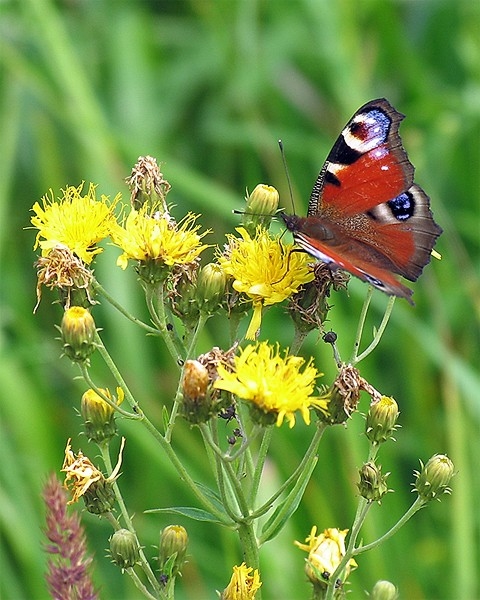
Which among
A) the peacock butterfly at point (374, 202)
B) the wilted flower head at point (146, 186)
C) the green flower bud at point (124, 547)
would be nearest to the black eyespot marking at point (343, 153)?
the peacock butterfly at point (374, 202)

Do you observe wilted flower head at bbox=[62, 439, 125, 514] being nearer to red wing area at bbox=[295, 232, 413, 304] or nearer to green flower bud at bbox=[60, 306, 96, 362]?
green flower bud at bbox=[60, 306, 96, 362]

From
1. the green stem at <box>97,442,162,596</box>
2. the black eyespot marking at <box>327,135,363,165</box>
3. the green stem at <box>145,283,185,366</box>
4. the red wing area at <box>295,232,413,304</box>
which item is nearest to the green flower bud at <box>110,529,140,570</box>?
the green stem at <box>97,442,162,596</box>

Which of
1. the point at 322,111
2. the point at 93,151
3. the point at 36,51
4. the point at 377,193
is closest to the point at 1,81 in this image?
the point at 36,51

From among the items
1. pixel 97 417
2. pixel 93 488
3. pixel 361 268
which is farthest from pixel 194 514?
pixel 361 268

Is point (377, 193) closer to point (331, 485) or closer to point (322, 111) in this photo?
point (331, 485)

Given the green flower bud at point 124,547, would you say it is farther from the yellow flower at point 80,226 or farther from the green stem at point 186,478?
the yellow flower at point 80,226

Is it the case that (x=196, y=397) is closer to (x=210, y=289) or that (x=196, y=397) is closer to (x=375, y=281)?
(x=210, y=289)
